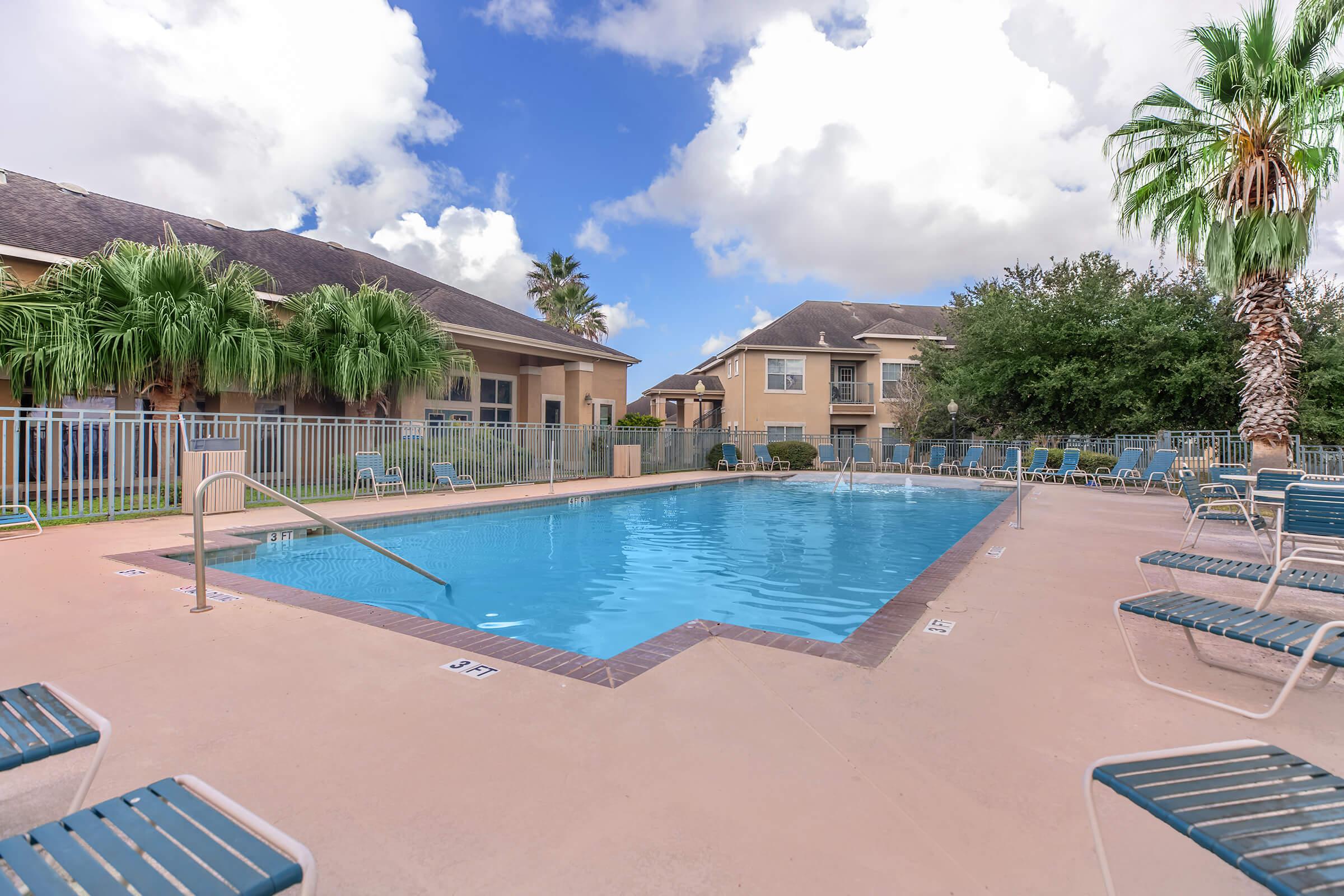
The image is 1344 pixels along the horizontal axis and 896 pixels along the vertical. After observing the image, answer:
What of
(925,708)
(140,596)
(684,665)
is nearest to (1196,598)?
(925,708)

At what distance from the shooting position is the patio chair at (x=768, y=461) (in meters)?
24.3

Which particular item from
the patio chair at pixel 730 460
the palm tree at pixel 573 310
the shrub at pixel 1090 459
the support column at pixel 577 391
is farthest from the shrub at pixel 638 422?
the palm tree at pixel 573 310

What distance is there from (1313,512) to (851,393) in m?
26.5

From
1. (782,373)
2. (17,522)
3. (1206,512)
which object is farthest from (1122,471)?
(17,522)

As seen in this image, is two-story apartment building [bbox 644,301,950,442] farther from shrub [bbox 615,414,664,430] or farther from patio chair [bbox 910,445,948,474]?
shrub [bbox 615,414,664,430]

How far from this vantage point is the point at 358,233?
2950cm

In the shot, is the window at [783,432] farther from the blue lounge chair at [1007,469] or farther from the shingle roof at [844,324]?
the blue lounge chair at [1007,469]

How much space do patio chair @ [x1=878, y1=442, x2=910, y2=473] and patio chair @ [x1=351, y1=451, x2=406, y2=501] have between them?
61.9 feet

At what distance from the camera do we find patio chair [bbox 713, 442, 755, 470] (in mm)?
23266

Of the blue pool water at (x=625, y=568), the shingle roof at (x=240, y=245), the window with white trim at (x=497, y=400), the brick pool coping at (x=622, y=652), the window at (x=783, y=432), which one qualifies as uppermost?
the shingle roof at (x=240, y=245)

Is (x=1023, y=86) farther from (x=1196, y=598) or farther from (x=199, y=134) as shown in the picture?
(x=199, y=134)

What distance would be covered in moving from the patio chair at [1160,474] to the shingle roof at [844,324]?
14.3m

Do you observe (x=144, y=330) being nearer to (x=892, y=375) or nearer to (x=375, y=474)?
(x=375, y=474)

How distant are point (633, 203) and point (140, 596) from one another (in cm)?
2643
